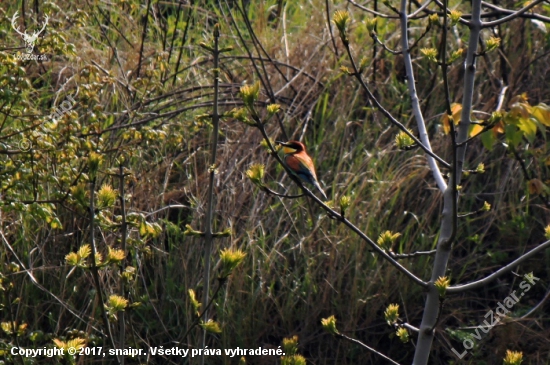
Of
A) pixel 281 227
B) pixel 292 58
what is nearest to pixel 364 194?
pixel 281 227

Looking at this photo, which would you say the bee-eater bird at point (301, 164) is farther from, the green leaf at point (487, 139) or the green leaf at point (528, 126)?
the green leaf at point (528, 126)

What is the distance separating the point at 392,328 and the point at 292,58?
2119 millimetres

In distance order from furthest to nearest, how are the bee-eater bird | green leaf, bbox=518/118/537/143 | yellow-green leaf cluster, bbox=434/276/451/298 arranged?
1. the bee-eater bird
2. green leaf, bbox=518/118/537/143
3. yellow-green leaf cluster, bbox=434/276/451/298

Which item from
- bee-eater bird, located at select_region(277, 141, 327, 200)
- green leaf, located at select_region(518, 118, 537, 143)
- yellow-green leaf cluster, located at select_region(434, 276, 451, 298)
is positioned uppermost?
green leaf, located at select_region(518, 118, 537, 143)

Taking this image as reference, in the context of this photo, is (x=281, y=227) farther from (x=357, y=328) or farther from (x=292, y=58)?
(x=292, y=58)

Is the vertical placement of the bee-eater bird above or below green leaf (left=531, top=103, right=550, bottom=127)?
below

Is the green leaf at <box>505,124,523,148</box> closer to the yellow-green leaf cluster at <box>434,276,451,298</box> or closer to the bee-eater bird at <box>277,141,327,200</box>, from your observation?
the yellow-green leaf cluster at <box>434,276,451,298</box>

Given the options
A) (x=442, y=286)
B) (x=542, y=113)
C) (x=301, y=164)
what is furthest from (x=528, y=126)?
(x=301, y=164)

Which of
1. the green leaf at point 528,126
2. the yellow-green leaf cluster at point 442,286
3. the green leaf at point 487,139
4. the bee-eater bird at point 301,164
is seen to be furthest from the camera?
the bee-eater bird at point 301,164

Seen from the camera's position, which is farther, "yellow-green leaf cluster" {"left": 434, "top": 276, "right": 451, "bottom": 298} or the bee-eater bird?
the bee-eater bird

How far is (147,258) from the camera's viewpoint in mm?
4125

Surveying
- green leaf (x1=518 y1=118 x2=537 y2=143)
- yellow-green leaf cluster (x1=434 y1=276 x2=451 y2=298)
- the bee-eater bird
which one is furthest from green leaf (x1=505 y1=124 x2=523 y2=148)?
the bee-eater bird

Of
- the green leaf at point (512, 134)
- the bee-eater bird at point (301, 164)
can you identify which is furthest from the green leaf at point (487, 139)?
the bee-eater bird at point (301, 164)

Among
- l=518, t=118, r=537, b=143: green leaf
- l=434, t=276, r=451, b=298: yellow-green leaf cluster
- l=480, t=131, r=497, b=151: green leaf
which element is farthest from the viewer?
l=480, t=131, r=497, b=151: green leaf
